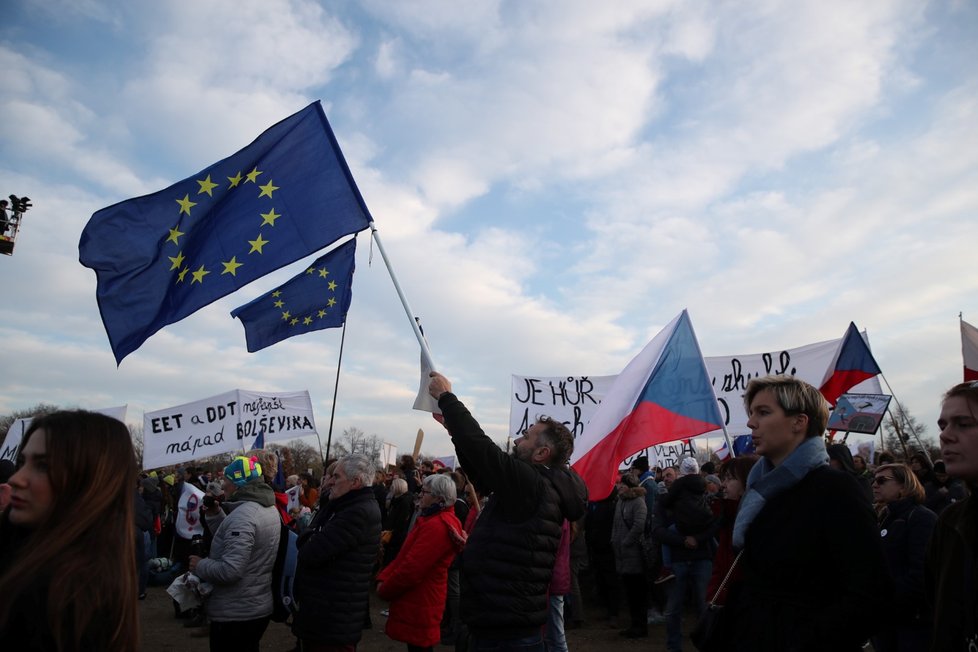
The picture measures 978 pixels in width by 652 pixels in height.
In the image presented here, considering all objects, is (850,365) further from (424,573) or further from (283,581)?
(283,581)

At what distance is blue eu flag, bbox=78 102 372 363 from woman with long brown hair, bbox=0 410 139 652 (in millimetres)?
3843

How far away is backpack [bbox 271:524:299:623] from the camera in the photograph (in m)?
5.55

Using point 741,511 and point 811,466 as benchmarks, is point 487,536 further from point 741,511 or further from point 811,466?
point 811,466

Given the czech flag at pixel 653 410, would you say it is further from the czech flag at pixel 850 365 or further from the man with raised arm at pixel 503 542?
the czech flag at pixel 850 365

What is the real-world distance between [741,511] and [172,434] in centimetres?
1643

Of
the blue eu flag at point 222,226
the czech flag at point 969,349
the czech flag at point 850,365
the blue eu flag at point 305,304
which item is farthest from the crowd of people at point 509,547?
the czech flag at point 969,349

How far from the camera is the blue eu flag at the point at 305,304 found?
7074mm

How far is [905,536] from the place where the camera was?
521 cm

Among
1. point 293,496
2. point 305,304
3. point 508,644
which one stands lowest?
point 508,644

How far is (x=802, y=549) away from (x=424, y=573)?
343 centimetres

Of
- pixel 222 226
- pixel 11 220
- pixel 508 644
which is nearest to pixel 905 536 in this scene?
pixel 508 644

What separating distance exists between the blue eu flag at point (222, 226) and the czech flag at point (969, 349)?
9.15 metres

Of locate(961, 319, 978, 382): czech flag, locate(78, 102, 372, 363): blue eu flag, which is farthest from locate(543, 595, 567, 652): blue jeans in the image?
locate(961, 319, 978, 382): czech flag

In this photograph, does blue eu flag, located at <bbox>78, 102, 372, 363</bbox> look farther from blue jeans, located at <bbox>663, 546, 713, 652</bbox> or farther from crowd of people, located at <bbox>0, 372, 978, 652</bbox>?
blue jeans, located at <bbox>663, 546, 713, 652</bbox>
